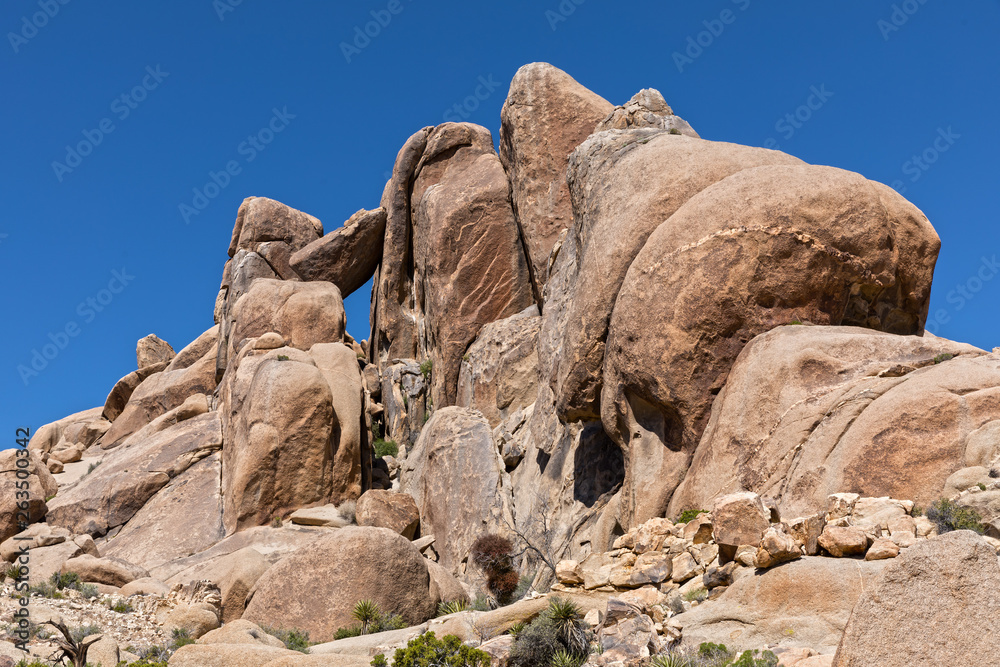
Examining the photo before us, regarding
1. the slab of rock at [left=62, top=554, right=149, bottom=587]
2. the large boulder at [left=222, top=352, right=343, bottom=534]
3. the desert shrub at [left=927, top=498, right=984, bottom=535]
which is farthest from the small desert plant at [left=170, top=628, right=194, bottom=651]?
the desert shrub at [left=927, top=498, right=984, bottom=535]

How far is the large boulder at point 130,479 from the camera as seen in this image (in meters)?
32.8

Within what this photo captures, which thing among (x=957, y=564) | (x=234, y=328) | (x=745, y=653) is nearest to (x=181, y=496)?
(x=234, y=328)

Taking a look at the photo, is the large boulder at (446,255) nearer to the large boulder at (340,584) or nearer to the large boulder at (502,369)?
the large boulder at (502,369)

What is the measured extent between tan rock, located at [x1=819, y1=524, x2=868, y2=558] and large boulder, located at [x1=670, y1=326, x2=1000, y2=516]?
200cm

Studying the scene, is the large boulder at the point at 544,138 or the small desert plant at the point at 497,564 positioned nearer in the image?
the small desert plant at the point at 497,564

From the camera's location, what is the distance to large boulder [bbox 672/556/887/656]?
10.1 m

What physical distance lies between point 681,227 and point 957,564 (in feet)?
42.8

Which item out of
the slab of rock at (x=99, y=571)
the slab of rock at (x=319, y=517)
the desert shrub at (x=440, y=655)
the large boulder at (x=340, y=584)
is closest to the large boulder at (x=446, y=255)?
the slab of rock at (x=319, y=517)

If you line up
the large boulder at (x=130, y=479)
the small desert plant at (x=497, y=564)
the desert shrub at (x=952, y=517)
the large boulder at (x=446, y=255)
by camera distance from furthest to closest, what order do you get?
the large boulder at (x=446, y=255)
the large boulder at (x=130, y=479)
the small desert plant at (x=497, y=564)
the desert shrub at (x=952, y=517)

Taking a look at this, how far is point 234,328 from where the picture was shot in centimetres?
4044

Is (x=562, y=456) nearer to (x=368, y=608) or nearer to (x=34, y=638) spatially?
(x=368, y=608)

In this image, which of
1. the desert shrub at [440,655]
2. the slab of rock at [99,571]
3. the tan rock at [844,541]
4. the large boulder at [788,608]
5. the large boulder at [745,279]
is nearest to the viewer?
the large boulder at [788,608]

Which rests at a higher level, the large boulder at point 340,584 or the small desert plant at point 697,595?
the large boulder at point 340,584

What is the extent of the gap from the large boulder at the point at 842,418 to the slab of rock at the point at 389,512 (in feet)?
45.1
